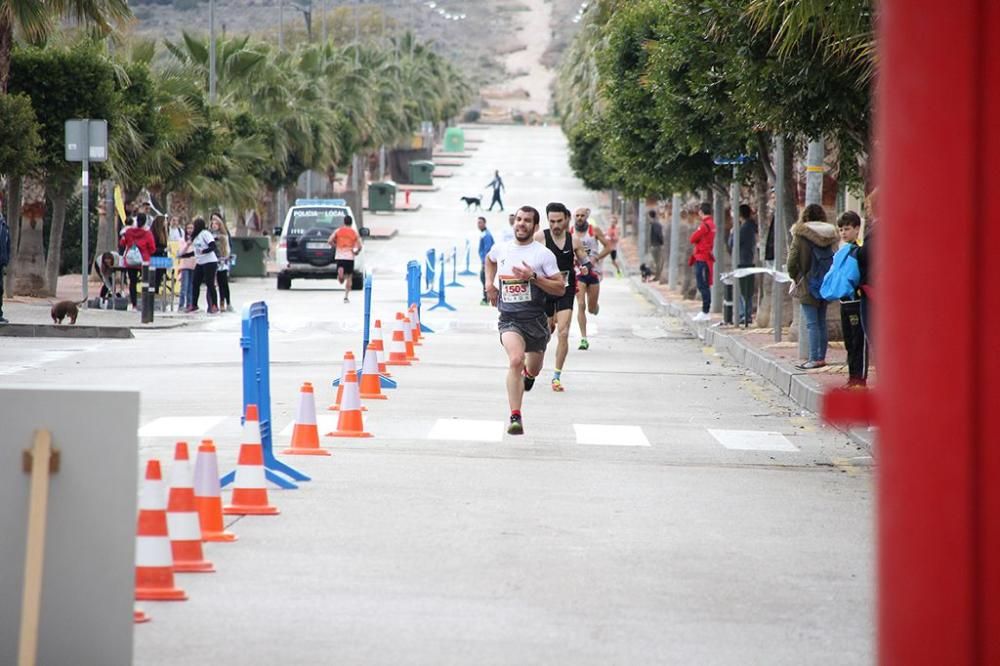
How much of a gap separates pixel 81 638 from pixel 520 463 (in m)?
7.65

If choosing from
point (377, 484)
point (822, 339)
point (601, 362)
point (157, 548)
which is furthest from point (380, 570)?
point (601, 362)

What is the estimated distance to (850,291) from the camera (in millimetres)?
→ 16938

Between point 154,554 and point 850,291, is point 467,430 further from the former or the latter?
point 154,554

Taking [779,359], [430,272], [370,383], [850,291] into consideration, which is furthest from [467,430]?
[430,272]

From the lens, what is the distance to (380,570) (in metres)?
8.32

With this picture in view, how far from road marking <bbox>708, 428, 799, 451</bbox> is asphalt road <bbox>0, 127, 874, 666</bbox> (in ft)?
0.11

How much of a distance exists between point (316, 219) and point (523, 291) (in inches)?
1216

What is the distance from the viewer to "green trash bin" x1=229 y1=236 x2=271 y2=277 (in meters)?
49.0

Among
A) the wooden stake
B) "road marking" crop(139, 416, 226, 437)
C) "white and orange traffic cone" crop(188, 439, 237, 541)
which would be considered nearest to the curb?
"white and orange traffic cone" crop(188, 439, 237, 541)

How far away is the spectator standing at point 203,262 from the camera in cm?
3143

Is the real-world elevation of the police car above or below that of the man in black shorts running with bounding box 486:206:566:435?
above

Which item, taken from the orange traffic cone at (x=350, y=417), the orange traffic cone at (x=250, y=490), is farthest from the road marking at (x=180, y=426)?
the orange traffic cone at (x=250, y=490)

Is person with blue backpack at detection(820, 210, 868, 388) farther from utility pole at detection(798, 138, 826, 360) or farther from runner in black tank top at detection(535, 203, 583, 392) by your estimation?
utility pole at detection(798, 138, 826, 360)

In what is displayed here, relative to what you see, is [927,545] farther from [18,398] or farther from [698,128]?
[698,128]
